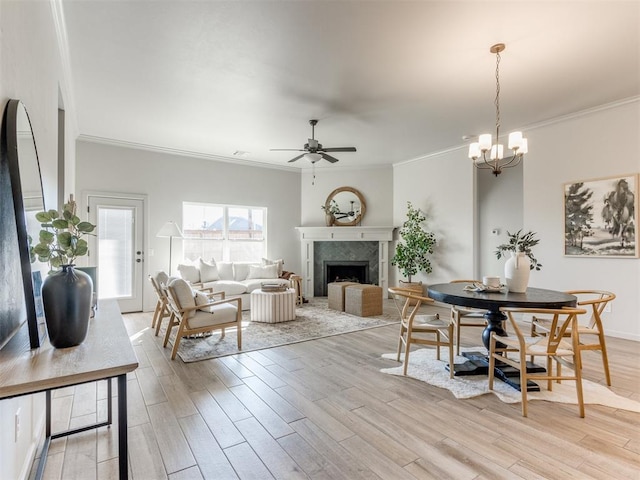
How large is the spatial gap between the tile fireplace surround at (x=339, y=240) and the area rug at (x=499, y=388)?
413 centimetres

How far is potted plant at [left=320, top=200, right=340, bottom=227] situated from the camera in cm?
775

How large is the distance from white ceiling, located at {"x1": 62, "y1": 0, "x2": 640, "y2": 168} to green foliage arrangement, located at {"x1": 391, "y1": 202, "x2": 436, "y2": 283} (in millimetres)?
2007

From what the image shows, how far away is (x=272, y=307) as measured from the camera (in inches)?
199

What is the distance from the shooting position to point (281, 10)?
99.8 inches

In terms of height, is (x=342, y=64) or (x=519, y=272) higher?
(x=342, y=64)

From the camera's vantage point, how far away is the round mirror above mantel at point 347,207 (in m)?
7.68

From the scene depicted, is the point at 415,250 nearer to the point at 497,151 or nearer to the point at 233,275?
the point at 497,151

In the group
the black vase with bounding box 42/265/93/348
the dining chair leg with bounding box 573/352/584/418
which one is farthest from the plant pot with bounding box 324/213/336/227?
the black vase with bounding box 42/265/93/348

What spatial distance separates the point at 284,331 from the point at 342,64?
3338 mm

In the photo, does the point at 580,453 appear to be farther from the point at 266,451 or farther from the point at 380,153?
the point at 380,153

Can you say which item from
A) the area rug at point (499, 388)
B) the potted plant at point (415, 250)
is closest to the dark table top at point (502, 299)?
the area rug at point (499, 388)

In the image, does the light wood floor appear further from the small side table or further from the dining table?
the small side table

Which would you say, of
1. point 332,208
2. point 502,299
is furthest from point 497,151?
point 332,208

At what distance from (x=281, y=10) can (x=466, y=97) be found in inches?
101
